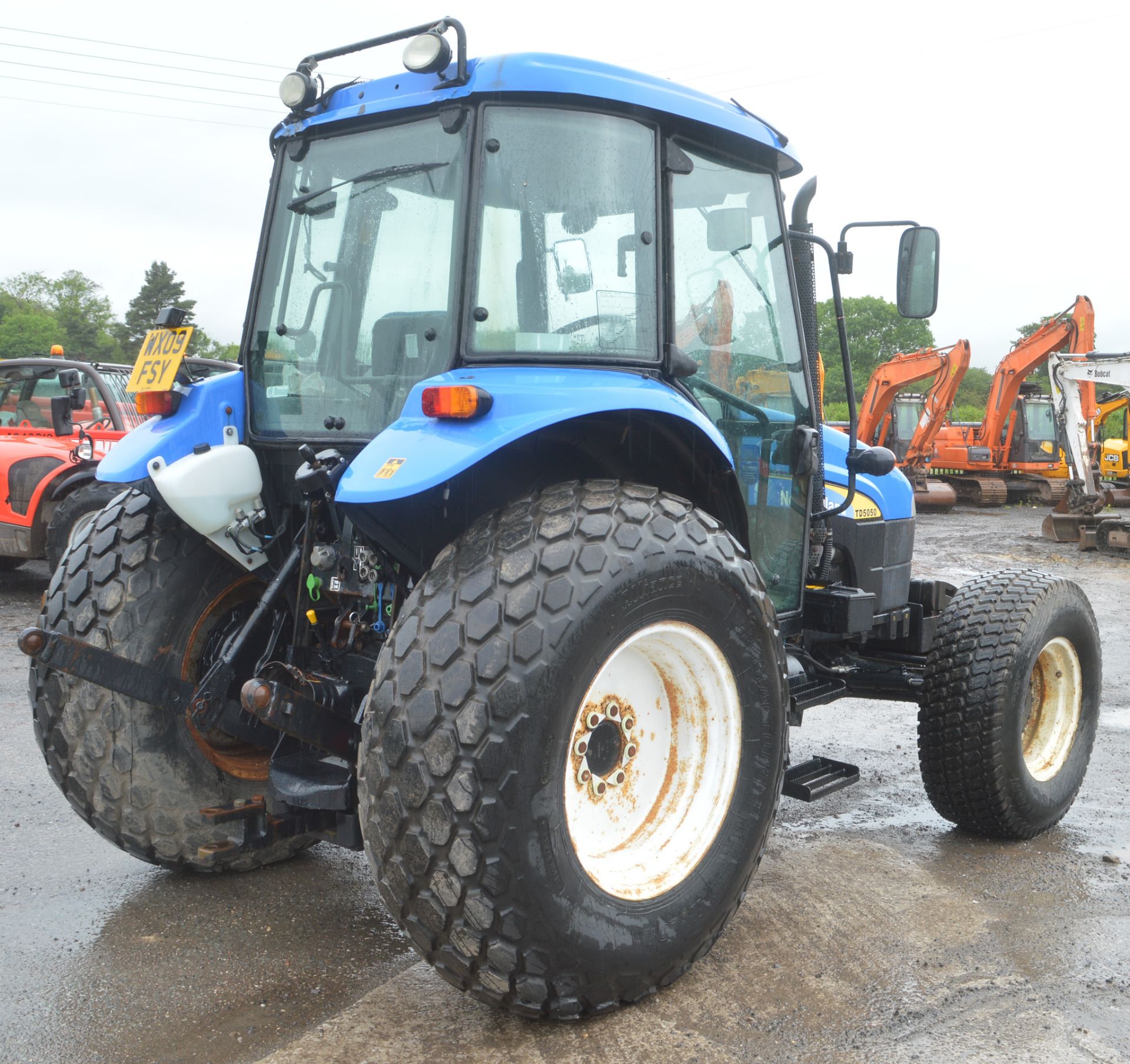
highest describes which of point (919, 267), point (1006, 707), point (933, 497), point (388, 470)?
point (919, 267)

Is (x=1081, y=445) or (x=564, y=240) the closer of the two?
(x=564, y=240)

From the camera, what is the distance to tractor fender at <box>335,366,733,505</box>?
8.34 feet

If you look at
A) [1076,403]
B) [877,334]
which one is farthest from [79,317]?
[1076,403]

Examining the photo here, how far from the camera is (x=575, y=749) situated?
278cm

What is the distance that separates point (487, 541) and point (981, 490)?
2268 centimetres

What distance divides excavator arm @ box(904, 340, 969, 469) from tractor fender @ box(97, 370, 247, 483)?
20.0m

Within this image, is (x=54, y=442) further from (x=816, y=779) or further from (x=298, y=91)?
(x=816, y=779)

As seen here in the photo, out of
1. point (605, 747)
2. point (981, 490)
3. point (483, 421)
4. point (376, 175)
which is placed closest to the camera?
point (483, 421)

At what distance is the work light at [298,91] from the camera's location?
3436 millimetres

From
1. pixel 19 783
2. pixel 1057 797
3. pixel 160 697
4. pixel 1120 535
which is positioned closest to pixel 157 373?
pixel 160 697

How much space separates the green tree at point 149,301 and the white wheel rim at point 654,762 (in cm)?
7586

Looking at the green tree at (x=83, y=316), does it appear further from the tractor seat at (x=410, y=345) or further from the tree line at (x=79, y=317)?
the tractor seat at (x=410, y=345)

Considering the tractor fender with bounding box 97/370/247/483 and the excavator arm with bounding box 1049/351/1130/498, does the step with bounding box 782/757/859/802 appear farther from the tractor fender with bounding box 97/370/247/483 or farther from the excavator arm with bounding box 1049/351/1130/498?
the excavator arm with bounding box 1049/351/1130/498

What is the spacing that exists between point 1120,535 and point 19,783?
14994mm
